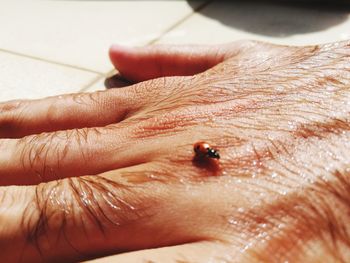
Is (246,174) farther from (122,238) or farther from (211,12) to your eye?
(211,12)

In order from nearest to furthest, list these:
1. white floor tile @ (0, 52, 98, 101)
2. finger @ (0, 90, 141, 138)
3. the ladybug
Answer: the ladybug, finger @ (0, 90, 141, 138), white floor tile @ (0, 52, 98, 101)

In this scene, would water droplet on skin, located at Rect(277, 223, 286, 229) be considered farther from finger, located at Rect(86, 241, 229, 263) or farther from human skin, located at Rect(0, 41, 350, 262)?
finger, located at Rect(86, 241, 229, 263)

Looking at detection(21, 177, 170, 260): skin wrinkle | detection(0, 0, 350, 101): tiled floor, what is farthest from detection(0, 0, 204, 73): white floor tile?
detection(21, 177, 170, 260): skin wrinkle

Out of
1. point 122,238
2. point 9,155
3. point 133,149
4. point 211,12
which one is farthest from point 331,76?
point 211,12

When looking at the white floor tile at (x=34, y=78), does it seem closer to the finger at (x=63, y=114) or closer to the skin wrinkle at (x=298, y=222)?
the finger at (x=63, y=114)

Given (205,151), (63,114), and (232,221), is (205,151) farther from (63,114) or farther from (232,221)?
(63,114)

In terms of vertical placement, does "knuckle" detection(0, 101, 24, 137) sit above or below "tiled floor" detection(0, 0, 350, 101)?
below

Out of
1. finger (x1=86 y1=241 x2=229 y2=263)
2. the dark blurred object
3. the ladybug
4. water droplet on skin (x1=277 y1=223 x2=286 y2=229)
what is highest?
the ladybug
